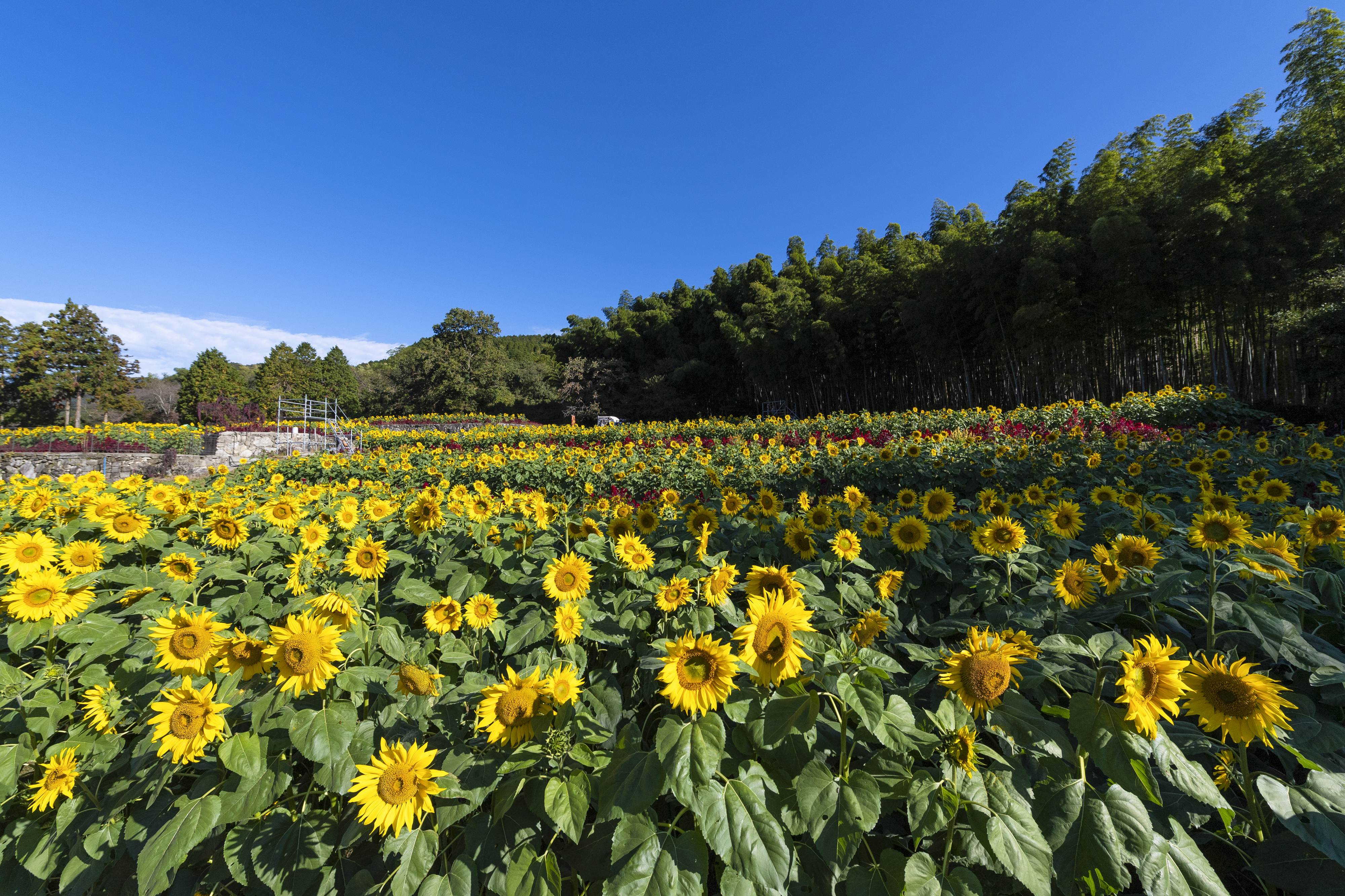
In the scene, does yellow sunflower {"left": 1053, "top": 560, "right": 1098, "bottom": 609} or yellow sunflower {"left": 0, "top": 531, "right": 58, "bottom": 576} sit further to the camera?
yellow sunflower {"left": 0, "top": 531, "right": 58, "bottom": 576}

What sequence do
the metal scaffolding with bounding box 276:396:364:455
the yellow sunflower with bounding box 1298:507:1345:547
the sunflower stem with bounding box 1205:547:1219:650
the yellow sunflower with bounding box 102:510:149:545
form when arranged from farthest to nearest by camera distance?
1. the metal scaffolding with bounding box 276:396:364:455
2. the yellow sunflower with bounding box 102:510:149:545
3. the yellow sunflower with bounding box 1298:507:1345:547
4. the sunflower stem with bounding box 1205:547:1219:650

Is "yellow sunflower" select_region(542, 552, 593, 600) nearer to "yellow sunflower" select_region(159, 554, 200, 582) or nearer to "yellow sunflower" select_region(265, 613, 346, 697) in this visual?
"yellow sunflower" select_region(265, 613, 346, 697)

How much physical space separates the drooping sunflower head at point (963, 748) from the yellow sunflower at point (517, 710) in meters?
0.67

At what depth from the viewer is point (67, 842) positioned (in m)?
1.17

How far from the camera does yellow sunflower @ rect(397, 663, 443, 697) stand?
1.07 metres

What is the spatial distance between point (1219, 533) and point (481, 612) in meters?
1.77

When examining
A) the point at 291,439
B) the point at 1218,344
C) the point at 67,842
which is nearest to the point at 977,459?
the point at 67,842

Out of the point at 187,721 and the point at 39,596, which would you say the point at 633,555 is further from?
the point at 39,596

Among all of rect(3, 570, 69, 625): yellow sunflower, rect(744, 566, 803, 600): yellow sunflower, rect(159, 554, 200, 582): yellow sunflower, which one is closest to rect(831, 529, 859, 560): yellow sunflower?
rect(744, 566, 803, 600): yellow sunflower

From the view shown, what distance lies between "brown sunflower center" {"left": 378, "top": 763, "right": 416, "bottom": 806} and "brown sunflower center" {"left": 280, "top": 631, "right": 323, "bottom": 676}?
10.9 inches

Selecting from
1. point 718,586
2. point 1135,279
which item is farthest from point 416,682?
point 1135,279

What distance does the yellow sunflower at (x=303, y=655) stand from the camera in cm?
105

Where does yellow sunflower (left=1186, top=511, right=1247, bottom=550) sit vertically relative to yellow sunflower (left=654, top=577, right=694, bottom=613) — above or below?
above

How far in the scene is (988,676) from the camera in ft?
2.79
